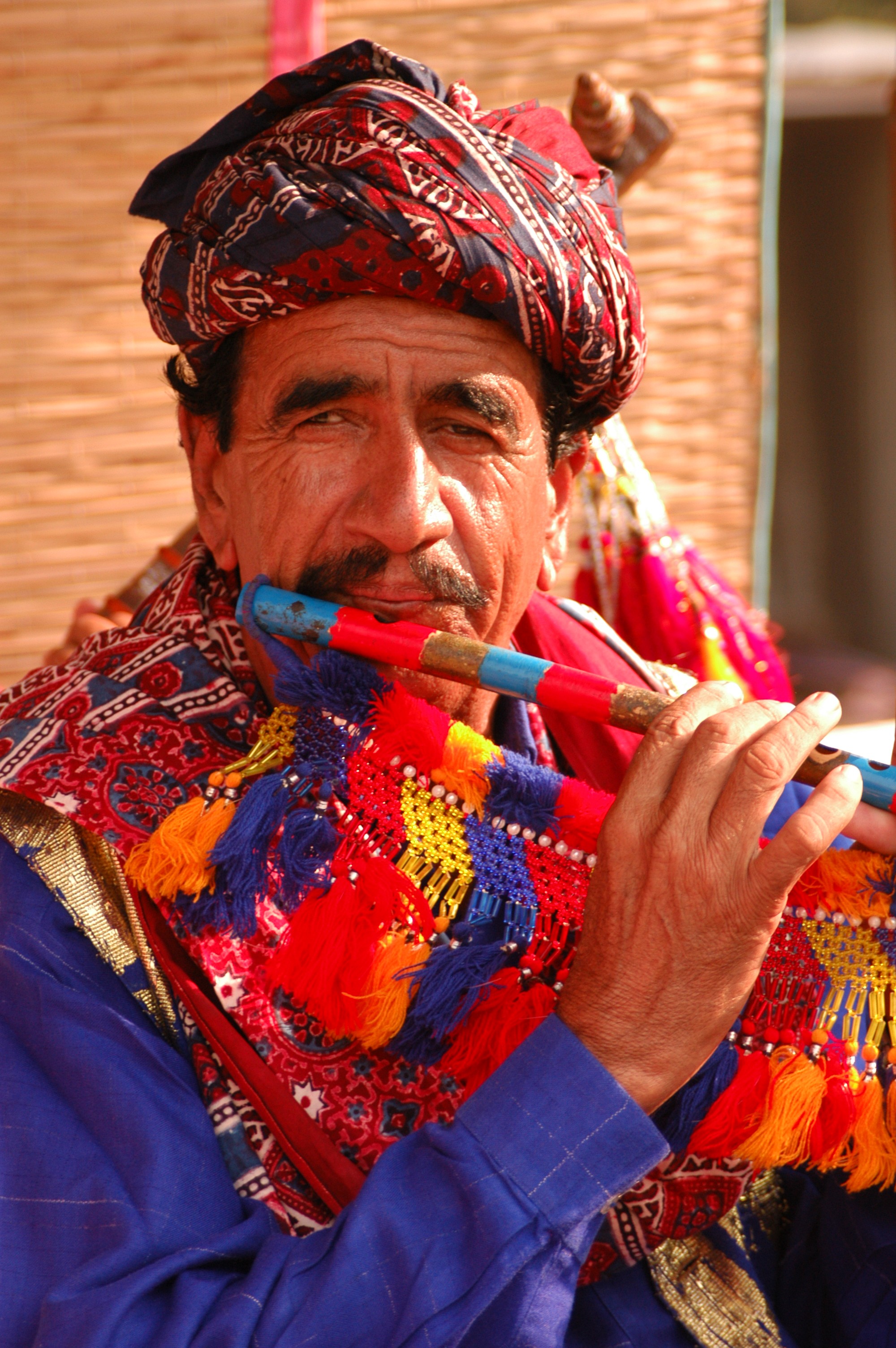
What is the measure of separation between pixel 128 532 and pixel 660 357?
4.98 ft

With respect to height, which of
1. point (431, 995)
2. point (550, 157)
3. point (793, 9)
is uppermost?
point (793, 9)

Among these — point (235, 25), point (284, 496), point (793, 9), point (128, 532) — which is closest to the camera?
point (284, 496)

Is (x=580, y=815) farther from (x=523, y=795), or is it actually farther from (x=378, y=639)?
(x=378, y=639)

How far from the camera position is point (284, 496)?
1.69 meters

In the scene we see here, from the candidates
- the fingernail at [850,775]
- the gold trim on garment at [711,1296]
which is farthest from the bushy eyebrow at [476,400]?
the gold trim on garment at [711,1296]

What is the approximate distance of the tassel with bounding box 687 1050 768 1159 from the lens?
4.68 feet

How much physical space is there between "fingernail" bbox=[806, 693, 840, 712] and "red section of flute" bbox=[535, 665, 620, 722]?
0.24 metres

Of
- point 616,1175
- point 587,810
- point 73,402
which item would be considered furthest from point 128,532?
point 616,1175

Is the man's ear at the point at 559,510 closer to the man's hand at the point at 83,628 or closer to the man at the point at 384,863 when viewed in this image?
the man at the point at 384,863

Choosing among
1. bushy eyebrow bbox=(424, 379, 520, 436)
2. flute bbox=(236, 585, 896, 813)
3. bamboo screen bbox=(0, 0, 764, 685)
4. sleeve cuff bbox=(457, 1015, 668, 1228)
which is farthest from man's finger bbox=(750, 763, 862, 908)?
bamboo screen bbox=(0, 0, 764, 685)

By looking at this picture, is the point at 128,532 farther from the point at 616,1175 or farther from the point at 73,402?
the point at 616,1175

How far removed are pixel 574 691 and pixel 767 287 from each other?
237 cm

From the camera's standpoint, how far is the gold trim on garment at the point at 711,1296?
1629 mm

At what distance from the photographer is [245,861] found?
1460 millimetres
